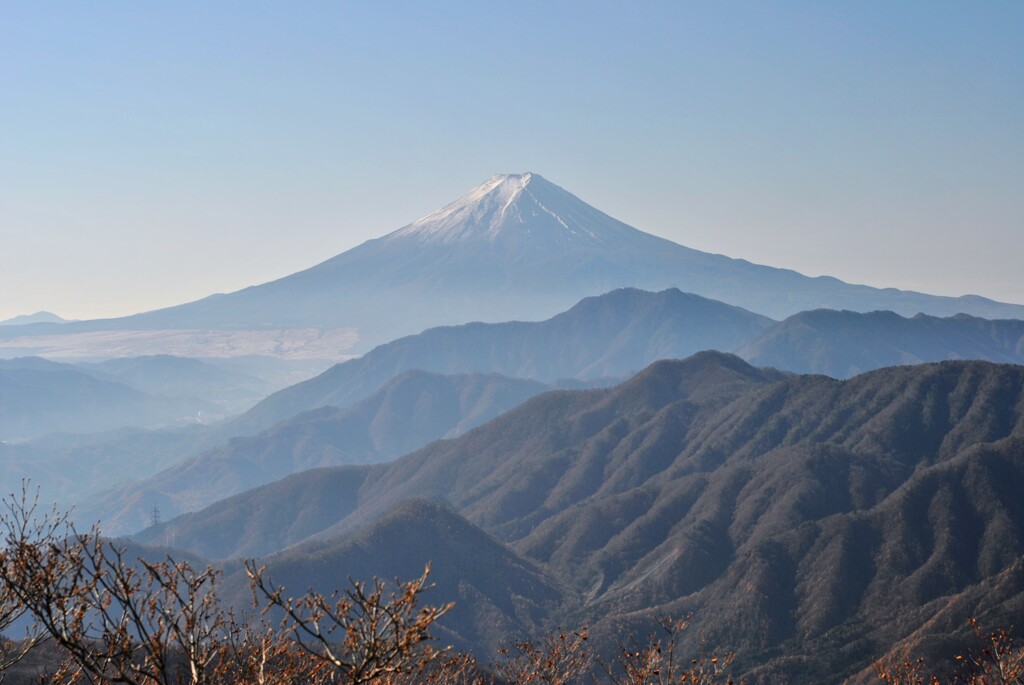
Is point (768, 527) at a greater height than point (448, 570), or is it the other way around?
point (768, 527)

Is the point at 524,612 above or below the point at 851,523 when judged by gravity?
below

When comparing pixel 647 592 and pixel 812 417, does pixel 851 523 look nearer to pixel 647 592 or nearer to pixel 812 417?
pixel 647 592

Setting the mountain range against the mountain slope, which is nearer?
the mountain range

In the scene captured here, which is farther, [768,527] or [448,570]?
[448,570]

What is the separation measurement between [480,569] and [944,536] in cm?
4928

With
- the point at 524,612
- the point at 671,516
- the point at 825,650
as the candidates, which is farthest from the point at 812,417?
the point at 825,650

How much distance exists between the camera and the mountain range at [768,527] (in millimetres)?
95312

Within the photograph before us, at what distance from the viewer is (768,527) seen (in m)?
120

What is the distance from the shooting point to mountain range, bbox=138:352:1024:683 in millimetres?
95312

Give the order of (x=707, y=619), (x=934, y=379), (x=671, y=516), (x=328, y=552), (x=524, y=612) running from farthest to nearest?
1. (x=934, y=379)
2. (x=671, y=516)
3. (x=328, y=552)
4. (x=524, y=612)
5. (x=707, y=619)

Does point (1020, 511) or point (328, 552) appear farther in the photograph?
point (328, 552)

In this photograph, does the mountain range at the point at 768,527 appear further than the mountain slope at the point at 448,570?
No

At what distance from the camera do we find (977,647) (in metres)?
74.4

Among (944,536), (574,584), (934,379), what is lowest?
(574,584)
